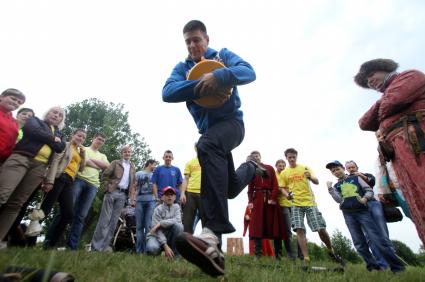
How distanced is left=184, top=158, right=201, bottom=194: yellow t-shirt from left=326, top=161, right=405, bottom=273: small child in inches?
120

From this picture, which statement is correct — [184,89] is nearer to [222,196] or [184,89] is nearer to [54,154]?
[222,196]

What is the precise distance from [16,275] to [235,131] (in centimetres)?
209

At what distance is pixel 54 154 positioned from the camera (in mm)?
4953

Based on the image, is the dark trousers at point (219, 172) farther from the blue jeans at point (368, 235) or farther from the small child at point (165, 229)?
the blue jeans at point (368, 235)

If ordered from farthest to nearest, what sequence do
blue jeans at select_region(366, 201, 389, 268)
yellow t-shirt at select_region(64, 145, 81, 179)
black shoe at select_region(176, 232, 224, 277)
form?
yellow t-shirt at select_region(64, 145, 81, 179) < blue jeans at select_region(366, 201, 389, 268) < black shoe at select_region(176, 232, 224, 277)

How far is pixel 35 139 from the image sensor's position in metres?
4.59

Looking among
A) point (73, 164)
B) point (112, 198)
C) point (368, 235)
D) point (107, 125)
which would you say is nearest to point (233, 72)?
point (368, 235)

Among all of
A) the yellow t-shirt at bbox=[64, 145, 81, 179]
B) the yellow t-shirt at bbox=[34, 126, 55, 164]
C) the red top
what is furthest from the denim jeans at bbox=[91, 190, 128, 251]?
the red top

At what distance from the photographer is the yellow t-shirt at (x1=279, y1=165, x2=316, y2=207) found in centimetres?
739

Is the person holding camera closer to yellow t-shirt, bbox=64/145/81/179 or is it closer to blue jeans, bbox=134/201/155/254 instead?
blue jeans, bbox=134/201/155/254

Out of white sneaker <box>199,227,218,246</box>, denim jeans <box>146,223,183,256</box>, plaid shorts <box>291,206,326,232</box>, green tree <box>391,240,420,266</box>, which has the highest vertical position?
green tree <box>391,240,420,266</box>

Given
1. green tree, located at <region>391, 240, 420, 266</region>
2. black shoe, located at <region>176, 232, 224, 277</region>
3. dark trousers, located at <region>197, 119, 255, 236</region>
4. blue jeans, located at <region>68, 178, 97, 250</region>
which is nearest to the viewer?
black shoe, located at <region>176, 232, 224, 277</region>

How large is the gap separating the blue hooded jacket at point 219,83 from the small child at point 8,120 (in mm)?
2525

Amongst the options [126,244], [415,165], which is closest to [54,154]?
[415,165]
